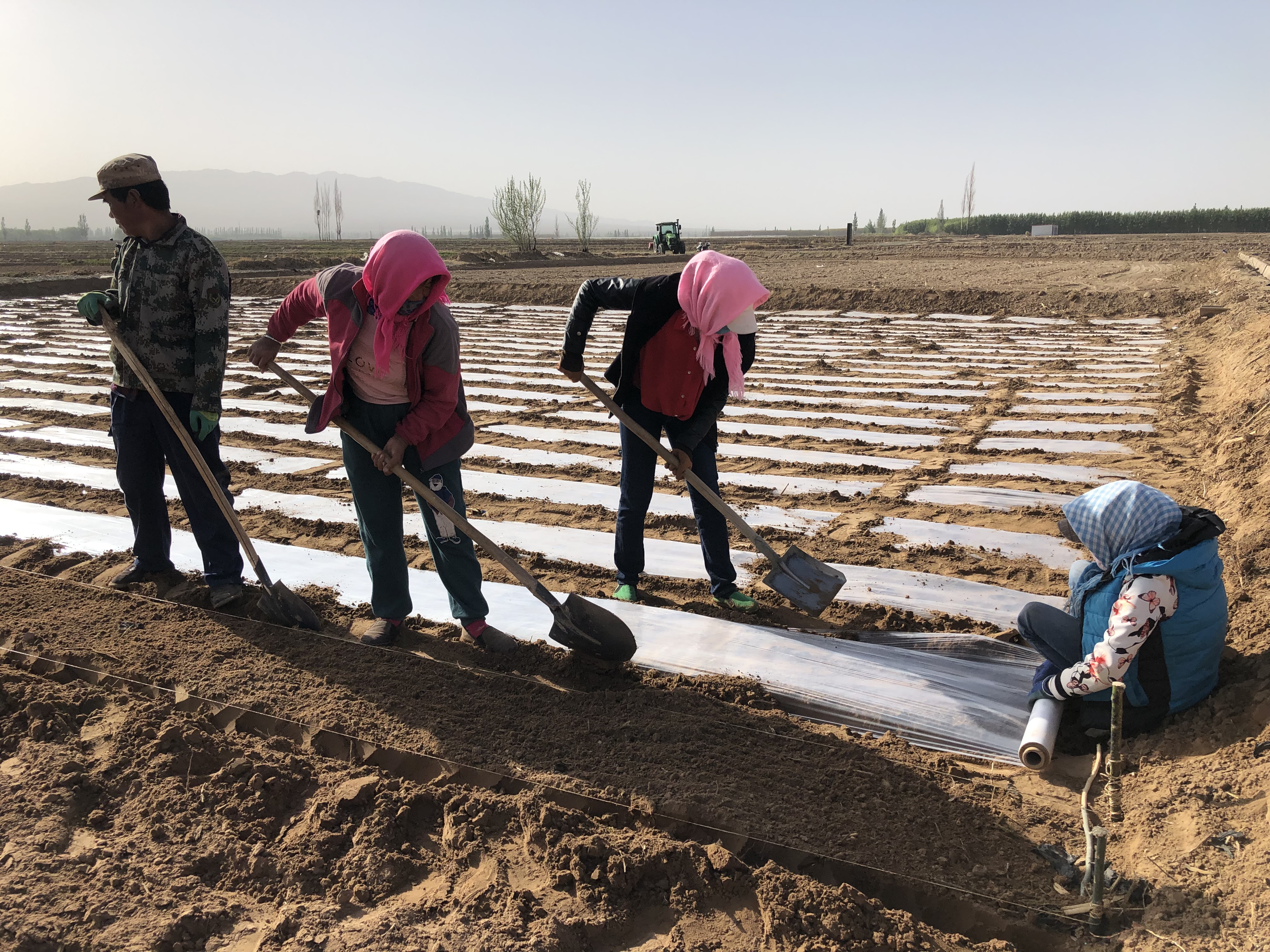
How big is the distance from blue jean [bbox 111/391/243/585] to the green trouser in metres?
0.69

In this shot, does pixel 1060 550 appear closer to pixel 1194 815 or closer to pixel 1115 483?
pixel 1115 483

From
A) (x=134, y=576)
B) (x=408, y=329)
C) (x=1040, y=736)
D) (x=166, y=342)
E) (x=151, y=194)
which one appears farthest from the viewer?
(x=134, y=576)

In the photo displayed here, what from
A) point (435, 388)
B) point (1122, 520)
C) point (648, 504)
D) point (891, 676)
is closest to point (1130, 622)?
point (1122, 520)

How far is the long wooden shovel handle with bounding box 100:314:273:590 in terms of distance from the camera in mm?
2771

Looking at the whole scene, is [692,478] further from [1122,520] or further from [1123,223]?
[1123,223]

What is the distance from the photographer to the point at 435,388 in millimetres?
2471

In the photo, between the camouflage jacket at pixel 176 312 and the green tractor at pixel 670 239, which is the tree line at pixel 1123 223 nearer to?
the green tractor at pixel 670 239

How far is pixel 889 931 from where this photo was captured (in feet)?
5.55

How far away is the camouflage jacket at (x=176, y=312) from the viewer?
283 cm

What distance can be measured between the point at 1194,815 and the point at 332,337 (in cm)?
255

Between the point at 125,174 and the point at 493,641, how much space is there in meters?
1.96

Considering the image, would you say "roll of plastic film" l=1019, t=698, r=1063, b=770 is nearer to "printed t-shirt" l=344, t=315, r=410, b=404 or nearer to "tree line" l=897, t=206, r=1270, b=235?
"printed t-shirt" l=344, t=315, r=410, b=404

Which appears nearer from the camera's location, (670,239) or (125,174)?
(125,174)

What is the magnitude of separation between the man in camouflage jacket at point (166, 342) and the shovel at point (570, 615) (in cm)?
65
